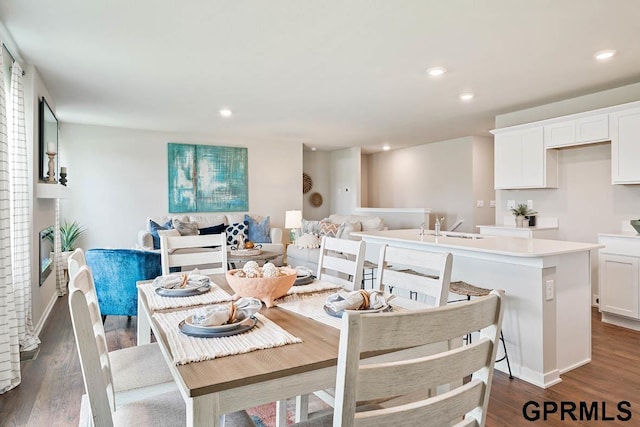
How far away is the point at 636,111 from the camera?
3717 millimetres

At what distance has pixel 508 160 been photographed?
16.3 ft

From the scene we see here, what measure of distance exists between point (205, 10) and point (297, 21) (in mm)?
588

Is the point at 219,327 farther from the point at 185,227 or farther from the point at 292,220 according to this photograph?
the point at 292,220

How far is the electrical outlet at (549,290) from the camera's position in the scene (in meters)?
2.49

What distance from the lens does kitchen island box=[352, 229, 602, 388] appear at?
8.21 ft

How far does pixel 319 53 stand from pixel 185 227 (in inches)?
151

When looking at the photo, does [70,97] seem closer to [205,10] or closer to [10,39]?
[10,39]

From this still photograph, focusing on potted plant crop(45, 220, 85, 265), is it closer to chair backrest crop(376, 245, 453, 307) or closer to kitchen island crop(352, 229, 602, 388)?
chair backrest crop(376, 245, 453, 307)

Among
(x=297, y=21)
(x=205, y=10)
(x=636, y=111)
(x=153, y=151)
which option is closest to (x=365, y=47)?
(x=297, y=21)

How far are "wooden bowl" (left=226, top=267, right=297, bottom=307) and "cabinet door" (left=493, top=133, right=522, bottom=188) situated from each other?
13.9 feet

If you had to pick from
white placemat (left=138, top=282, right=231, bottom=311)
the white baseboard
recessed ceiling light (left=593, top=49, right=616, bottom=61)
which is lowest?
the white baseboard

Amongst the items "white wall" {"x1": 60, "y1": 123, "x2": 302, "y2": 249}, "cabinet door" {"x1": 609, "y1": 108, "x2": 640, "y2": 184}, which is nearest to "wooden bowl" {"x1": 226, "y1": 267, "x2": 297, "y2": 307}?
"cabinet door" {"x1": 609, "y1": 108, "x2": 640, "y2": 184}

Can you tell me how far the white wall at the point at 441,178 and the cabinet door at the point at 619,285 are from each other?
10.3 feet

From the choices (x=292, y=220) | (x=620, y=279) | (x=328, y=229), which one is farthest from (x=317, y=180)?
(x=620, y=279)
